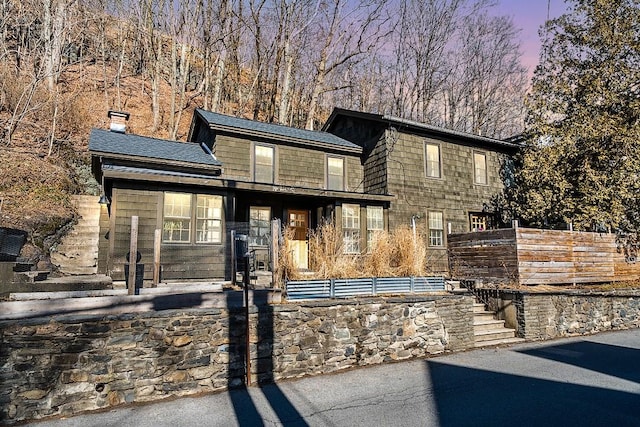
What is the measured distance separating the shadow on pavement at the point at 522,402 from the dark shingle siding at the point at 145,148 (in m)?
8.61

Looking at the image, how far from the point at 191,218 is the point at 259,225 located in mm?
2468

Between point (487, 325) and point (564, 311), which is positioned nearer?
point (487, 325)

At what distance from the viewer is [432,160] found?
1355cm

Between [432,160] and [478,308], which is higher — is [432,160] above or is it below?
above

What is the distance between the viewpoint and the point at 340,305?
6.58 meters

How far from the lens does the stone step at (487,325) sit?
28.7ft

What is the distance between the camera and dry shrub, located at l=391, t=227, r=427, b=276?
8353 mm

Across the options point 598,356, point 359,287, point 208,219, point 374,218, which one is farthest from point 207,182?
point 598,356

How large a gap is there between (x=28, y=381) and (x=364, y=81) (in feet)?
88.9

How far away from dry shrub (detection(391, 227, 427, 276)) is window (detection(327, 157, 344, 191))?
5.07 m

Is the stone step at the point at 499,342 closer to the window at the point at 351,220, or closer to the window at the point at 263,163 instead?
the window at the point at 351,220

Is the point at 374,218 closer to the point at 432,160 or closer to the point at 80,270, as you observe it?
the point at 432,160

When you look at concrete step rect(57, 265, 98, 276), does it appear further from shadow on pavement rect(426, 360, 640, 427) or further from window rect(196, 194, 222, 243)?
shadow on pavement rect(426, 360, 640, 427)

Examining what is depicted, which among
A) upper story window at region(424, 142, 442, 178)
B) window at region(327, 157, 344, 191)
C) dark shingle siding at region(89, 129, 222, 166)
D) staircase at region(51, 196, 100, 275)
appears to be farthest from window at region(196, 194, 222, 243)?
upper story window at region(424, 142, 442, 178)
